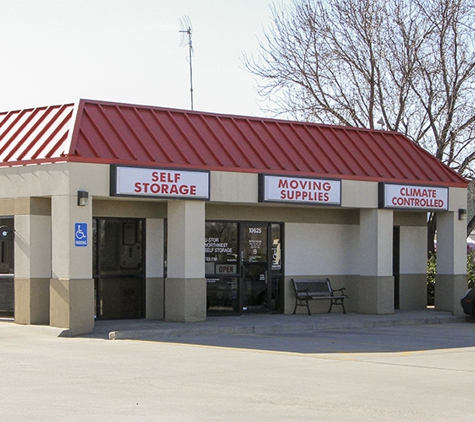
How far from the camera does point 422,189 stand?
75.5 feet

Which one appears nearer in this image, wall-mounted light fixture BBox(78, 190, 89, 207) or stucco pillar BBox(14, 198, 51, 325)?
wall-mounted light fixture BBox(78, 190, 89, 207)

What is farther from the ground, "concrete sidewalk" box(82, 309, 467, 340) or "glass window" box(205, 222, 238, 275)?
"glass window" box(205, 222, 238, 275)

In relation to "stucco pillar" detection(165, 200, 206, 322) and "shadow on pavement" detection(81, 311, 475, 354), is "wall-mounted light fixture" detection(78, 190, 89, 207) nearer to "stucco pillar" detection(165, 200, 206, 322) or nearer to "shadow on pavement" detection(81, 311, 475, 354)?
"stucco pillar" detection(165, 200, 206, 322)

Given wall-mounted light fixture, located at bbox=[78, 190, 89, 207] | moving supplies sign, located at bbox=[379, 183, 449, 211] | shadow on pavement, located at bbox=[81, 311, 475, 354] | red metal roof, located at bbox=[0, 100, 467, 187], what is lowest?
shadow on pavement, located at bbox=[81, 311, 475, 354]

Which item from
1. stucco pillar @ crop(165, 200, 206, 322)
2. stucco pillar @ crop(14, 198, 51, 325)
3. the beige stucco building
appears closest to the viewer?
the beige stucco building

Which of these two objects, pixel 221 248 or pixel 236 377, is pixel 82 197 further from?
pixel 236 377

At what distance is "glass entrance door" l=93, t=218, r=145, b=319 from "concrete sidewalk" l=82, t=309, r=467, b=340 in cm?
43

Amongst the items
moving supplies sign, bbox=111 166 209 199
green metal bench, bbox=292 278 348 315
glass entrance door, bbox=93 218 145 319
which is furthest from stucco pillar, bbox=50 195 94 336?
green metal bench, bbox=292 278 348 315

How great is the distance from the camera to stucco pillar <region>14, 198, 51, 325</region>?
61.7ft

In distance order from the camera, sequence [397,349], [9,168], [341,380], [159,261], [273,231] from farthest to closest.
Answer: [273,231] < [159,261] < [9,168] < [397,349] < [341,380]

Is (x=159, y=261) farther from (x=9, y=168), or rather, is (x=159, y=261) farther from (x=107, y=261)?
(x=9, y=168)

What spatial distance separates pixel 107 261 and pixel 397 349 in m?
7.09

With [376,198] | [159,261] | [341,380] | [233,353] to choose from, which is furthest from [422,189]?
[341,380]

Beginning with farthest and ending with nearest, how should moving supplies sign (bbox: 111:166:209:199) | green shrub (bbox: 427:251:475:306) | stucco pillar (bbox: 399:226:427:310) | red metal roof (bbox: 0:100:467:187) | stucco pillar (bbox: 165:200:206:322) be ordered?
green shrub (bbox: 427:251:475:306) → stucco pillar (bbox: 399:226:427:310) → stucco pillar (bbox: 165:200:206:322) → red metal roof (bbox: 0:100:467:187) → moving supplies sign (bbox: 111:166:209:199)
